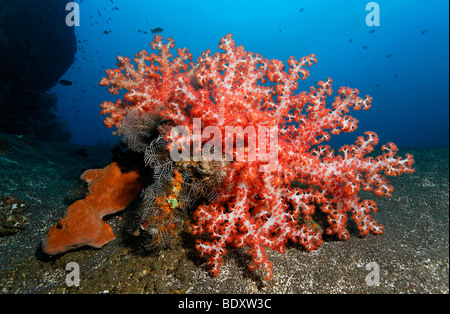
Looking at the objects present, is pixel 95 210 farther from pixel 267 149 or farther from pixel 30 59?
pixel 30 59

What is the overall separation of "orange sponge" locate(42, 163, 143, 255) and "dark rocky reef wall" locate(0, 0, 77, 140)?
45.7 feet

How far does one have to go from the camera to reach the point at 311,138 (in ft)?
11.3

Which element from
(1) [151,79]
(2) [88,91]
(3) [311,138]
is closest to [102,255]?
(1) [151,79]

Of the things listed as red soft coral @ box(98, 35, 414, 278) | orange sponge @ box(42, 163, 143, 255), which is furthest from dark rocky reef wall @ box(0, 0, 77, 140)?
red soft coral @ box(98, 35, 414, 278)

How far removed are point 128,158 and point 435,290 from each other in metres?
5.00

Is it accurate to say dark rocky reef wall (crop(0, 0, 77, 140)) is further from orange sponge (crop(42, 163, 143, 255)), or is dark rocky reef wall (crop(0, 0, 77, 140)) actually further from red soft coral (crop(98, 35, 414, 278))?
red soft coral (crop(98, 35, 414, 278))

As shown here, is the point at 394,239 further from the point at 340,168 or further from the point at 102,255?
the point at 102,255

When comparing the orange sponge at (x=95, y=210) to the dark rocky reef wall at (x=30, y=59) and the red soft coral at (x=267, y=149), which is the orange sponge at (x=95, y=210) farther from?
the dark rocky reef wall at (x=30, y=59)

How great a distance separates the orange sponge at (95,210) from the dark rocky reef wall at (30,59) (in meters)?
13.9

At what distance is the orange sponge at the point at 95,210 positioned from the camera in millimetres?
3049

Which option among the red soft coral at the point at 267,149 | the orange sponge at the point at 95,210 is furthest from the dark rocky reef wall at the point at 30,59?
the red soft coral at the point at 267,149

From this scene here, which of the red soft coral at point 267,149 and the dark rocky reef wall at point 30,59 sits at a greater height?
the dark rocky reef wall at point 30,59

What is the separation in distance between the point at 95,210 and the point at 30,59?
16.2 m
